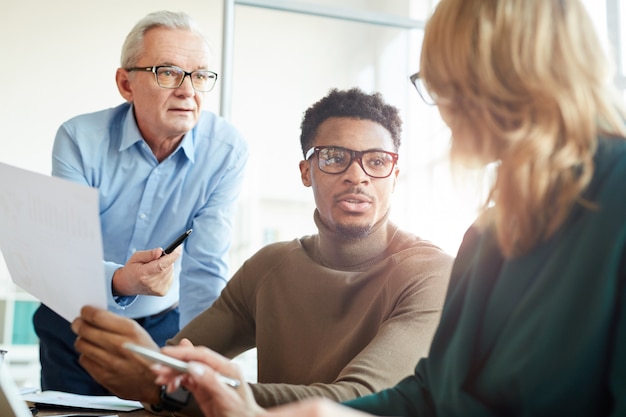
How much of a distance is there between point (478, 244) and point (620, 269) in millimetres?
267

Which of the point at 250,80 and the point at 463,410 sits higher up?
the point at 250,80

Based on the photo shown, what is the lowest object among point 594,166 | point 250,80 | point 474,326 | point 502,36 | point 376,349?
point 376,349

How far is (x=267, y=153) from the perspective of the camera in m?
3.79

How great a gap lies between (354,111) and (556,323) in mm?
1177

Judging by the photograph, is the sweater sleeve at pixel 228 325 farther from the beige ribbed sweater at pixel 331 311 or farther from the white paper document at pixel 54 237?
the white paper document at pixel 54 237

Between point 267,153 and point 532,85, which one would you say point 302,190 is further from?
point 532,85

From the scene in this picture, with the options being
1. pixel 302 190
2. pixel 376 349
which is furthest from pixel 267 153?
pixel 376 349

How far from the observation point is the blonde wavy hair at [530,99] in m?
0.77

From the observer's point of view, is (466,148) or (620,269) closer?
(620,269)

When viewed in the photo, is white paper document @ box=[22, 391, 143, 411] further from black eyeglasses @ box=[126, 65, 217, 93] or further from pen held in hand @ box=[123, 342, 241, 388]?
black eyeglasses @ box=[126, 65, 217, 93]

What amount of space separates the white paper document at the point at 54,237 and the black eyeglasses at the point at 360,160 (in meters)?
0.78

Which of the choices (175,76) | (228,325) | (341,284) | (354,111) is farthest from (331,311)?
(175,76)

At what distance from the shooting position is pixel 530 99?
2.63ft

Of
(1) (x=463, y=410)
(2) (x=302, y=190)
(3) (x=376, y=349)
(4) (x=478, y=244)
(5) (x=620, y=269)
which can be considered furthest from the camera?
(2) (x=302, y=190)
